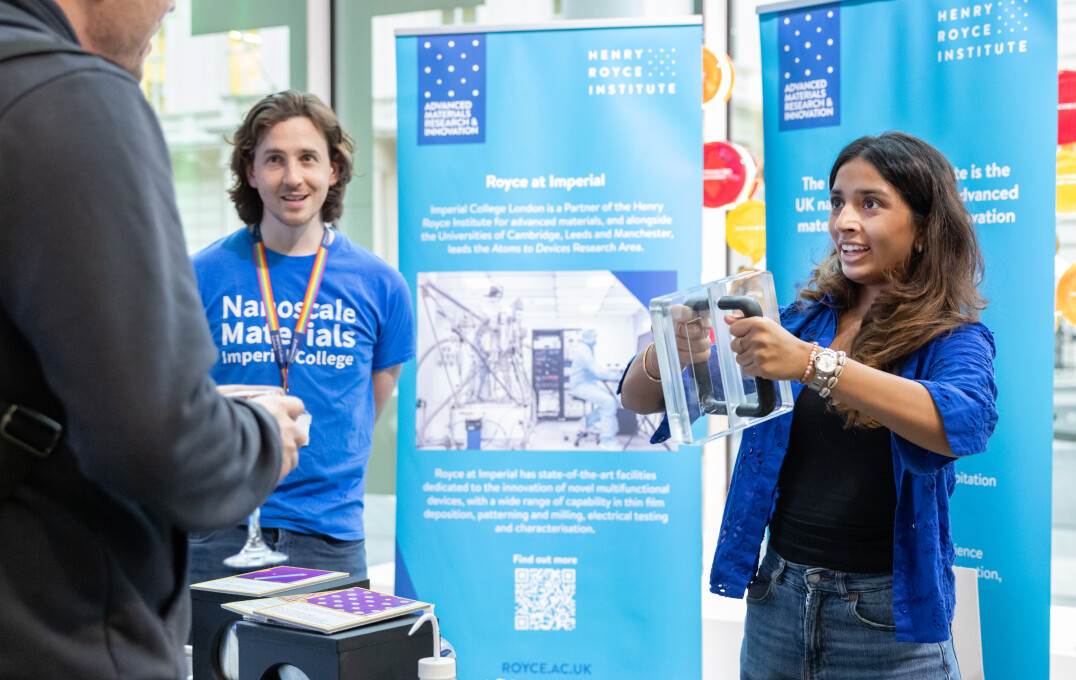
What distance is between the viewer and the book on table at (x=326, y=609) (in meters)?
1.23

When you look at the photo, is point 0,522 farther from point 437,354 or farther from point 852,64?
point 852,64

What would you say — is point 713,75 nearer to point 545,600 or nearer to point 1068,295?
point 1068,295

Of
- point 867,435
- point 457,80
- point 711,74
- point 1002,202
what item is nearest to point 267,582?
point 867,435

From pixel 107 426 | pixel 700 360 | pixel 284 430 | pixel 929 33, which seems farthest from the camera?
pixel 929 33

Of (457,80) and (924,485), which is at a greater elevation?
(457,80)

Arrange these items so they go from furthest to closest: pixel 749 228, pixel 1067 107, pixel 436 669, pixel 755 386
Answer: pixel 749 228 → pixel 1067 107 → pixel 755 386 → pixel 436 669

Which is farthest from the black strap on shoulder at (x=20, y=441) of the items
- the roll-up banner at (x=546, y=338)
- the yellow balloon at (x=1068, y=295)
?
the yellow balloon at (x=1068, y=295)

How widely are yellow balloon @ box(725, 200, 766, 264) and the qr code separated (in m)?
1.51

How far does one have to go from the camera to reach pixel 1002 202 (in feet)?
7.84

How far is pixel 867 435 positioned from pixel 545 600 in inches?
54.0

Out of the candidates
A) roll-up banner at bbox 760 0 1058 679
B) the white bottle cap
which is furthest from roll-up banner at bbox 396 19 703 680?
the white bottle cap

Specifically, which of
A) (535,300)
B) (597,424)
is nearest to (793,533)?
(597,424)

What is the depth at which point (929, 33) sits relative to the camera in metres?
2.51

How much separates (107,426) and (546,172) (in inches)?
87.4
